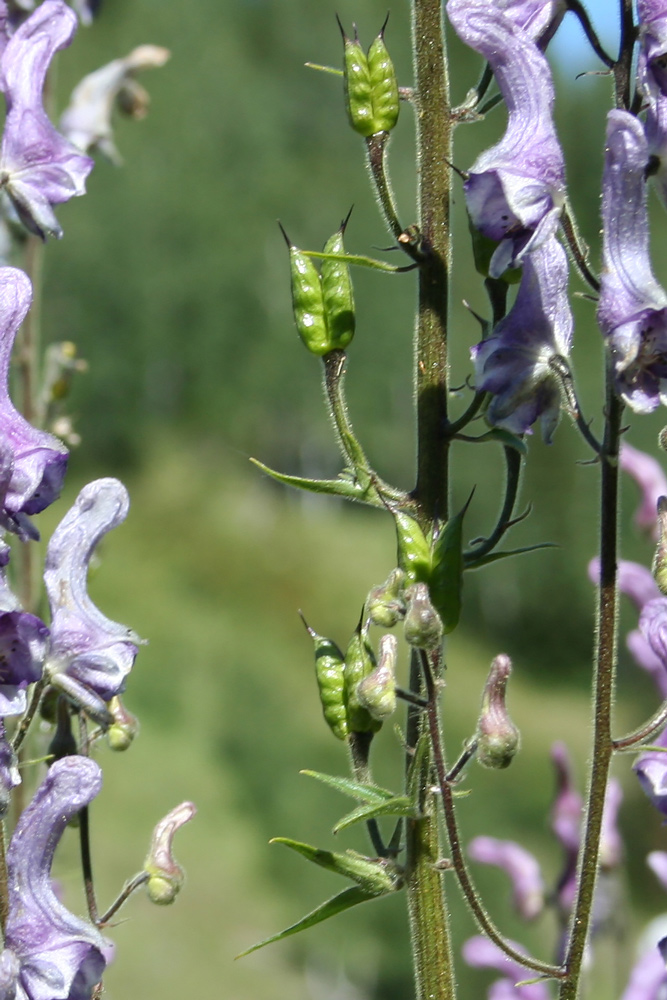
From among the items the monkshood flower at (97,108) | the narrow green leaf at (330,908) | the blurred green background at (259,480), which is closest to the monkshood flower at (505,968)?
the narrow green leaf at (330,908)

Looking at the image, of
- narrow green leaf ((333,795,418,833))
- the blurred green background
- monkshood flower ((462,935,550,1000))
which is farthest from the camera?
the blurred green background

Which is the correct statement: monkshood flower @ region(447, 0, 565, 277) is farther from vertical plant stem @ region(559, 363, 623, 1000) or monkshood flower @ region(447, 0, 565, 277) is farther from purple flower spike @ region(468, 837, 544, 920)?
purple flower spike @ region(468, 837, 544, 920)

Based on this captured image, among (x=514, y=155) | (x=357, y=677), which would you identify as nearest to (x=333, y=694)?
(x=357, y=677)

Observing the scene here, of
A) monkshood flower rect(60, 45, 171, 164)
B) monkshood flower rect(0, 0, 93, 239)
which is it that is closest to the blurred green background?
monkshood flower rect(60, 45, 171, 164)

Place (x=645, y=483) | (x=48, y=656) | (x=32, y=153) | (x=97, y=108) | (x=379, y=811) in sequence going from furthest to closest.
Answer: (x=97, y=108)
(x=645, y=483)
(x=32, y=153)
(x=48, y=656)
(x=379, y=811)

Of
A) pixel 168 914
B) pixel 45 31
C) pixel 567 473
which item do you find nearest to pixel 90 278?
pixel 567 473

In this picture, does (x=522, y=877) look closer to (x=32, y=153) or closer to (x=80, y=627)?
(x=80, y=627)

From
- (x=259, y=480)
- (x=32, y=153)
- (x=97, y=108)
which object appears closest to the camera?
(x=32, y=153)
